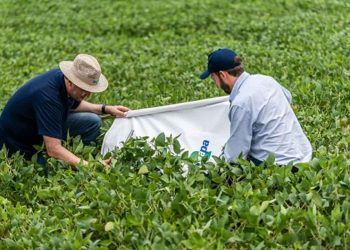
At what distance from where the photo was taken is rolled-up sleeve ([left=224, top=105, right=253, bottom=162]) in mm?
5336

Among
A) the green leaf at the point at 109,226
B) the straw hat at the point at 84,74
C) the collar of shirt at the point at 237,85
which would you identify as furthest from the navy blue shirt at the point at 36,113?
the green leaf at the point at 109,226

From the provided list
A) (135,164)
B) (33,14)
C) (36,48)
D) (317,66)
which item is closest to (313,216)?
(135,164)

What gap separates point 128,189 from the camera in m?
4.88

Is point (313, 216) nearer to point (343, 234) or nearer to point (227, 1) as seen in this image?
point (343, 234)

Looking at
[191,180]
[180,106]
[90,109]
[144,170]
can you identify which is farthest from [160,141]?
[90,109]

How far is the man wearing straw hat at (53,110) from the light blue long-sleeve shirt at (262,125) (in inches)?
38.7

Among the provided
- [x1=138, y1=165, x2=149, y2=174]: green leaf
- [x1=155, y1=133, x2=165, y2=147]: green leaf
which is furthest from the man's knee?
[x1=138, y1=165, x2=149, y2=174]: green leaf

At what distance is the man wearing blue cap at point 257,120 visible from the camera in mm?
5355

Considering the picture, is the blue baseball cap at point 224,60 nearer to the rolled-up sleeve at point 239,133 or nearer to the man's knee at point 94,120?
the rolled-up sleeve at point 239,133

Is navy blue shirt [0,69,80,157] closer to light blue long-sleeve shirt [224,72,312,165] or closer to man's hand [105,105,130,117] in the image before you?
man's hand [105,105,130,117]

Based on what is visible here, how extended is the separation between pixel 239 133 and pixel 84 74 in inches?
53.7

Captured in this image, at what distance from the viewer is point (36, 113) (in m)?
5.95

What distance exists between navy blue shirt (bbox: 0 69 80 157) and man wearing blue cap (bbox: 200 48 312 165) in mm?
1222

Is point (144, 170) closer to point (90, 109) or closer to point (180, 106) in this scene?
point (180, 106)
